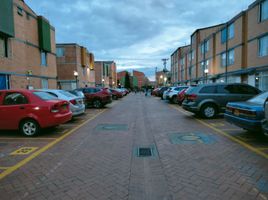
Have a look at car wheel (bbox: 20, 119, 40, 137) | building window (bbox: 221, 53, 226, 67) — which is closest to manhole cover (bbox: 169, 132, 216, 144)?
car wheel (bbox: 20, 119, 40, 137)

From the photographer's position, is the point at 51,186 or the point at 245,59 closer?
the point at 51,186

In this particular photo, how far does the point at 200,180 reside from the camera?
12.8 feet

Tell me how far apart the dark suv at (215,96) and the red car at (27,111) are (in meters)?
6.73

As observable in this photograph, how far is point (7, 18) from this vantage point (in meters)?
15.9

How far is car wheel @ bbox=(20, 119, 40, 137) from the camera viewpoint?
7343 mm

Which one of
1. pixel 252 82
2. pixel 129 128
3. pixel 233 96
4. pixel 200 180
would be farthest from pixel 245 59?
pixel 200 180

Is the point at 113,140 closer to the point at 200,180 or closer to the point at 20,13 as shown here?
the point at 200,180

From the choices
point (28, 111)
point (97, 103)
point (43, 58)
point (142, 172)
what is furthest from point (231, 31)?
point (142, 172)

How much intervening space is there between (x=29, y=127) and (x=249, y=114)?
7086 millimetres

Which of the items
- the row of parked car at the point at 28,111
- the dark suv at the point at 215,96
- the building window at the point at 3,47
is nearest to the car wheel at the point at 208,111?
the dark suv at the point at 215,96

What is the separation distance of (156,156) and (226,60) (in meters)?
24.9

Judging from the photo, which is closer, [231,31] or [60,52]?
[231,31]

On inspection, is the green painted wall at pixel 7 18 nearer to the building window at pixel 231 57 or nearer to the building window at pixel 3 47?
the building window at pixel 3 47

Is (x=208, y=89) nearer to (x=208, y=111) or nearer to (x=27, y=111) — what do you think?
(x=208, y=111)
